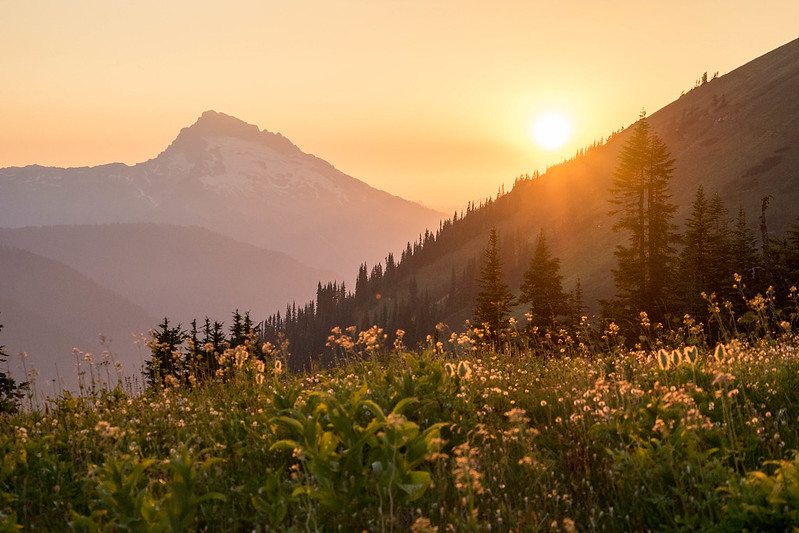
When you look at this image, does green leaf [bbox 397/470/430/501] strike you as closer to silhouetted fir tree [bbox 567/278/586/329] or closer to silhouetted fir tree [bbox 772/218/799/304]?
silhouetted fir tree [bbox 567/278/586/329]

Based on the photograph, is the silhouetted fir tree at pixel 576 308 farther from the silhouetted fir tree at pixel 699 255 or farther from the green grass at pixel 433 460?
the green grass at pixel 433 460

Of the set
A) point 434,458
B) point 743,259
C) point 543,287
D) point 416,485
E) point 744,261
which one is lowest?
point 416,485

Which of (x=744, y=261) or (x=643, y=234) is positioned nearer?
(x=744, y=261)

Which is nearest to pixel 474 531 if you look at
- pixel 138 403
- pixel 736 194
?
pixel 138 403

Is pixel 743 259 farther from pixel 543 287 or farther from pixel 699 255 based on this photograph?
pixel 543 287

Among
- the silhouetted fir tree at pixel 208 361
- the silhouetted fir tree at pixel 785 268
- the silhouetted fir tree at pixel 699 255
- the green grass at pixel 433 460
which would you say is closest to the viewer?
the green grass at pixel 433 460

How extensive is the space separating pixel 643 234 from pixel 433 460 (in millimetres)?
44514

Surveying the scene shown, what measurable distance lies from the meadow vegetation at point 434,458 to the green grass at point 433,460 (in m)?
0.02

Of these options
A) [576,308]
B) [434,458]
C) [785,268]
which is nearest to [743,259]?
[785,268]

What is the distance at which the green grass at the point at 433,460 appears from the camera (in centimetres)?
454

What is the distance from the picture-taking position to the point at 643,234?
148 ft

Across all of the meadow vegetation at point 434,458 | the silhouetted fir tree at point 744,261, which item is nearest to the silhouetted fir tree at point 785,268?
the silhouetted fir tree at point 744,261

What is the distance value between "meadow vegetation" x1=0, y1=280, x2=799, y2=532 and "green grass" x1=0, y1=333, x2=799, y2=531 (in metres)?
0.02

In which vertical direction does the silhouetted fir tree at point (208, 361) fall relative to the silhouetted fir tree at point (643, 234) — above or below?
below
